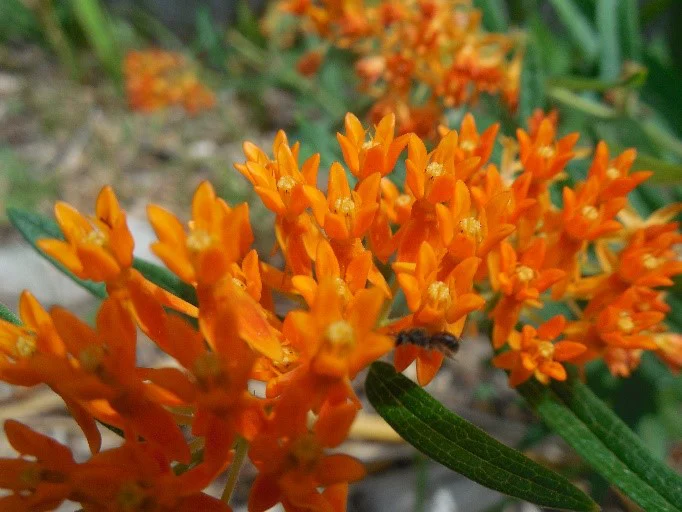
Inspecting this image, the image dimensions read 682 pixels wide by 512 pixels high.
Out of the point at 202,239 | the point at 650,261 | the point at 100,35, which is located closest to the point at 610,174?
the point at 650,261

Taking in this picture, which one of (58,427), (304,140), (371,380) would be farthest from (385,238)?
(58,427)

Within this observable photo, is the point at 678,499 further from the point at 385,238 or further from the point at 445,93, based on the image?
the point at 445,93

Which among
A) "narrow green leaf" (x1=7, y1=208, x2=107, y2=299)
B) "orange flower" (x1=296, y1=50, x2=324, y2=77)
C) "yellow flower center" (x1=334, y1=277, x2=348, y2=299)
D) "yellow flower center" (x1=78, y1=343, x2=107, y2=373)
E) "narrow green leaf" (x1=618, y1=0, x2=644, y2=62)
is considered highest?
"orange flower" (x1=296, y1=50, x2=324, y2=77)

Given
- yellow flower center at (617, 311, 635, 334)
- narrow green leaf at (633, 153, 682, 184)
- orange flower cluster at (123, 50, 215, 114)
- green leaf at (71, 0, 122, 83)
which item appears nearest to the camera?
yellow flower center at (617, 311, 635, 334)

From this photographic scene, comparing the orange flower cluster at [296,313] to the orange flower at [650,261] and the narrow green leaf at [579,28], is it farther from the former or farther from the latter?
the narrow green leaf at [579,28]

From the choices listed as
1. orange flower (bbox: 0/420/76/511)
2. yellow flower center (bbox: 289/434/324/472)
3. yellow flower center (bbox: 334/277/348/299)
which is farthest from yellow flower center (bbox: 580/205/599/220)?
orange flower (bbox: 0/420/76/511)

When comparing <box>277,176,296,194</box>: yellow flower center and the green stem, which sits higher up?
<box>277,176,296,194</box>: yellow flower center

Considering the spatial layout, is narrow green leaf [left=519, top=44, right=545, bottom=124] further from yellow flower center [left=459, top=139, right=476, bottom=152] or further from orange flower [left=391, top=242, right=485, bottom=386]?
orange flower [left=391, top=242, right=485, bottom=386]
